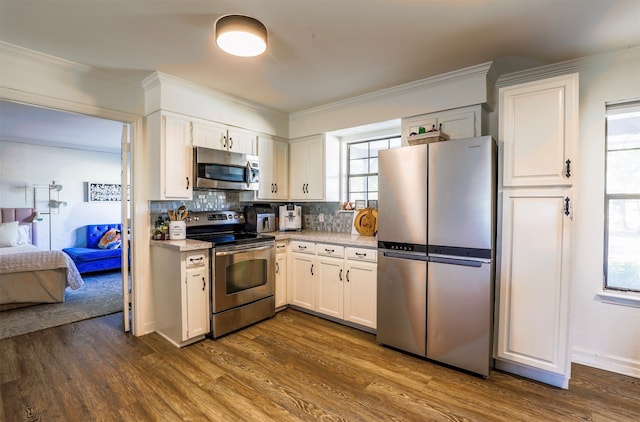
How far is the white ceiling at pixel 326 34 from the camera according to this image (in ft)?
6.03

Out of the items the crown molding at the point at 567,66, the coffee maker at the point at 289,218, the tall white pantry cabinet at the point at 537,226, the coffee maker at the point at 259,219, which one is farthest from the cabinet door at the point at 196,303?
the crown molding at the point at 567,66

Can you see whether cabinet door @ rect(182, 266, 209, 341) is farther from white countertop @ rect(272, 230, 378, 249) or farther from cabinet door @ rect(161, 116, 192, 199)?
white countertop @ rect(272, 230, 378, 249)

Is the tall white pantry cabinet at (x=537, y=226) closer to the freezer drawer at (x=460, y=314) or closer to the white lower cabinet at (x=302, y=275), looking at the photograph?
the freezer drawer at (x=460, y=314)

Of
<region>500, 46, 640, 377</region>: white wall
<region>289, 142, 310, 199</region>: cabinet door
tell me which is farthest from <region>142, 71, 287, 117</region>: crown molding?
<region>500, 46, 640, 377</region>: white wall

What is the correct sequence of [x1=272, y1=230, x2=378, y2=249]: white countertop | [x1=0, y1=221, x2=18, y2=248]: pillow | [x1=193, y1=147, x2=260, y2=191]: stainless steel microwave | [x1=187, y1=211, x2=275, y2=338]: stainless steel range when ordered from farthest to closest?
1. [x1=0, y1=221, x2=18, y2=248]: pillow
2. [x1=193, y1=147, x2=260, y2=191]: stainless steel microwave
3. [x1=272, y1=230, x2=378, y2=249]: white countertop
4. [x1=187, y1=211, x2=275, y2=338]: stainless steel range

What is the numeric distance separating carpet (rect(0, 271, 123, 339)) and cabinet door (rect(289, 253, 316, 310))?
222 cm

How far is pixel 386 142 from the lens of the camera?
12.4ft

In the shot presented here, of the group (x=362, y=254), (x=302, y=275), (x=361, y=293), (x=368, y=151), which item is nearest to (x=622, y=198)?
(x=362, y=254)

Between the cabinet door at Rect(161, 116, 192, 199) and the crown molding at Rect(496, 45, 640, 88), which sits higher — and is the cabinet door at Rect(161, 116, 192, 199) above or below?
below

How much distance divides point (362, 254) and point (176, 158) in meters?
2.09

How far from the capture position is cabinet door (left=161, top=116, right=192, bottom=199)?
2.89 metres

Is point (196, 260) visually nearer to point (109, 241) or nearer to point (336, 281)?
point (336, 281)

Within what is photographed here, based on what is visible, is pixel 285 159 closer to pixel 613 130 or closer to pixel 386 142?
pixel 386 142

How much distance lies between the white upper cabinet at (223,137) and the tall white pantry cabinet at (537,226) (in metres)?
2.65
